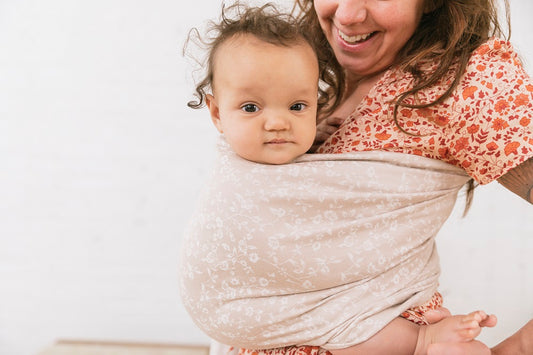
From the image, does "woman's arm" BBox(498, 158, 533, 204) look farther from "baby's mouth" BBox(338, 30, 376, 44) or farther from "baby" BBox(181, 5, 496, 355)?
"baby's mouth" BBox(338, 30, 376, 44)

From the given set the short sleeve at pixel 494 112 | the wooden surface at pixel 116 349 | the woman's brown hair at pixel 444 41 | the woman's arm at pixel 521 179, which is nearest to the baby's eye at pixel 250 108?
the woman's brown hair at pixel 444 41

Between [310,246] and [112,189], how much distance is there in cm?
155

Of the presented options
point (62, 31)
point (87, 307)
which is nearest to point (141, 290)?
point (87, 307)

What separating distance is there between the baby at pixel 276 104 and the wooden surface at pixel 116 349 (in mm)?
1396

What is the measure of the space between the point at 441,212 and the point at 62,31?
1.82 meters

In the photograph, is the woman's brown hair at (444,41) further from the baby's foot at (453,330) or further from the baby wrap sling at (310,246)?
the baby's foot at (453,330)

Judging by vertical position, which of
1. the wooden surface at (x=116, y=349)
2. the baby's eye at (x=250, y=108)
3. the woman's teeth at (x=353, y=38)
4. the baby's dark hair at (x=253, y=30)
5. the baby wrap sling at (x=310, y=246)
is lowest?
the wooden surface at (x=116, y=349)

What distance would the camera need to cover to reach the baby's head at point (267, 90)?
3.23ft

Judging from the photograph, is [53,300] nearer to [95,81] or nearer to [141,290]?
[141,290]

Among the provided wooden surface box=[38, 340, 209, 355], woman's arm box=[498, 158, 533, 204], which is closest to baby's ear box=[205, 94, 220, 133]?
woman's arm box=[498, 158, 533, 204]

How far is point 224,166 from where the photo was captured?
1029 mm

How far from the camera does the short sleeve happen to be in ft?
3.04

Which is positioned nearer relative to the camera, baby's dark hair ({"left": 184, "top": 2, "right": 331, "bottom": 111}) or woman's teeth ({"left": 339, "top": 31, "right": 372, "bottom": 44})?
baby's dark hair ({"left": 184, "top": 2, "right": 331, "bottom": 111})

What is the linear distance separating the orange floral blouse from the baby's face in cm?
12
